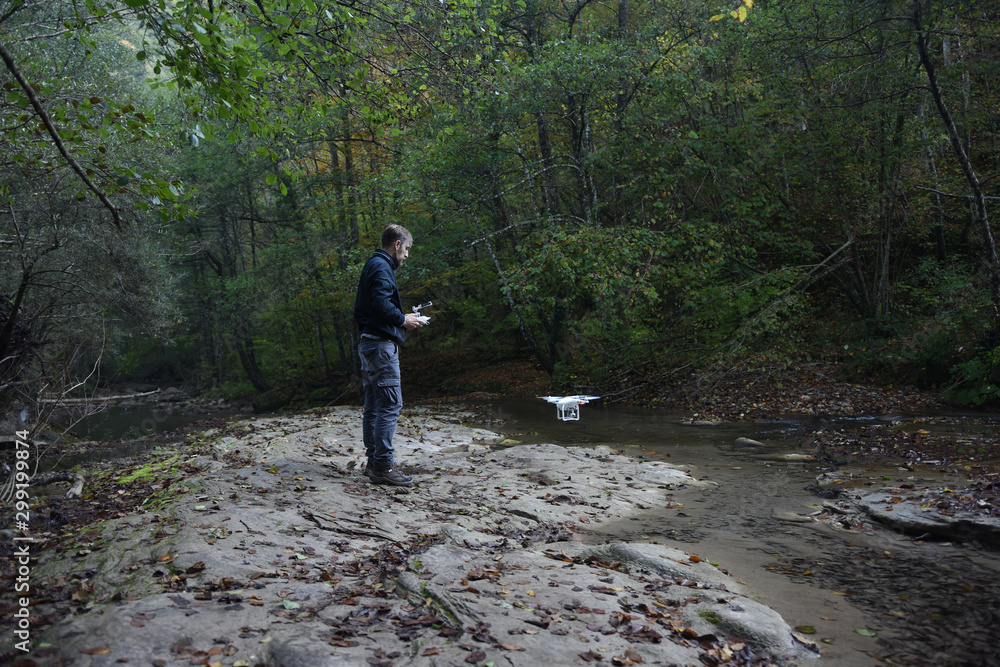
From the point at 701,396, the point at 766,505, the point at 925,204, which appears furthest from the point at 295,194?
the point at 766,505

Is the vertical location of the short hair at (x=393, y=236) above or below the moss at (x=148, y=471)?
above

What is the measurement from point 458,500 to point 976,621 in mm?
3888

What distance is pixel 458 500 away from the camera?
5930mm

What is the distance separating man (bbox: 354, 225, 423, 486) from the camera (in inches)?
233

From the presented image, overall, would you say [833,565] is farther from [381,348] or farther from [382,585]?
[381,348]

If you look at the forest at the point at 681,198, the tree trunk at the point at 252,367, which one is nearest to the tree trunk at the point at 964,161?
the forest at the point at 681,198

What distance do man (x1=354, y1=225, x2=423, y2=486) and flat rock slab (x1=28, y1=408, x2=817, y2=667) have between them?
1.15 feet

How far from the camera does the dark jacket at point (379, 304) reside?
5.88 m

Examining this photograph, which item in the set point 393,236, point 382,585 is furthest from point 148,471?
point 382,585

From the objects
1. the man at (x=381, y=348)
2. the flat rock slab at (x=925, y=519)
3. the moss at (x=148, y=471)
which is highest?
the man at (x=381, y=348)

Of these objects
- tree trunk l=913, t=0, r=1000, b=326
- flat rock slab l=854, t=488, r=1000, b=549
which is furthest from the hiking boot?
tree trunk l=913, t=0, r=1000, b=326

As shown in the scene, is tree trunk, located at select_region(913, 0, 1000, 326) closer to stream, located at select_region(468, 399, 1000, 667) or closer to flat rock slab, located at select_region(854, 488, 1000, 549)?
stream, located at select_region(468, 399, 1000, 667)

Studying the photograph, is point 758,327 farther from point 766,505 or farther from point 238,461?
point 238,461

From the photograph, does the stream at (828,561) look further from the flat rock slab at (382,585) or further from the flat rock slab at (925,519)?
the flat rock slab at (382,585)
